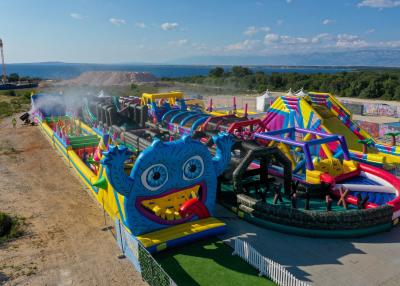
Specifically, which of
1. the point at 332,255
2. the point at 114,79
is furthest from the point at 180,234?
the point at 114,79

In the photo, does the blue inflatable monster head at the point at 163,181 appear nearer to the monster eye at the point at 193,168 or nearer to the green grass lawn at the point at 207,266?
the monster eye at the point at 193,168

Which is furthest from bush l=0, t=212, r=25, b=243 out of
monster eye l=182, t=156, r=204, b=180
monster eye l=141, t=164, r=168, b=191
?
monster eye l=182, t=156, r=204, b=180

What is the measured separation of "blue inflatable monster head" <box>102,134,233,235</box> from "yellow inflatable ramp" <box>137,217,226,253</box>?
0.17 metres

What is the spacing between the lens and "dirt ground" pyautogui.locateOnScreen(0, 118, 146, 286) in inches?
323

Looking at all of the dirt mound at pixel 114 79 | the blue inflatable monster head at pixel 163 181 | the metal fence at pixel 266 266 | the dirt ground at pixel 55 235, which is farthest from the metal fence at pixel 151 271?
the dirt mound at pixel 114 79

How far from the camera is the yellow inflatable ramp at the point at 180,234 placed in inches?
341

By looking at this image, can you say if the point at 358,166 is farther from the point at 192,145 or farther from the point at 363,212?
the point at 192,145

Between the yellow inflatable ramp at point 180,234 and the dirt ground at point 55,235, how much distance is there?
0.76 m

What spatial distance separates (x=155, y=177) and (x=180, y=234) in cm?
162

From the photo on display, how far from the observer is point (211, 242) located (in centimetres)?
938

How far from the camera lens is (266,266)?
7.80 m

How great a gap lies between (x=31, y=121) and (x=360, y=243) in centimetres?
2731

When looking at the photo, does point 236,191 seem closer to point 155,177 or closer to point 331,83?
point 155,177

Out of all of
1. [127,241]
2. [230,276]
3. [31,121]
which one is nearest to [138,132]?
[127,241]
